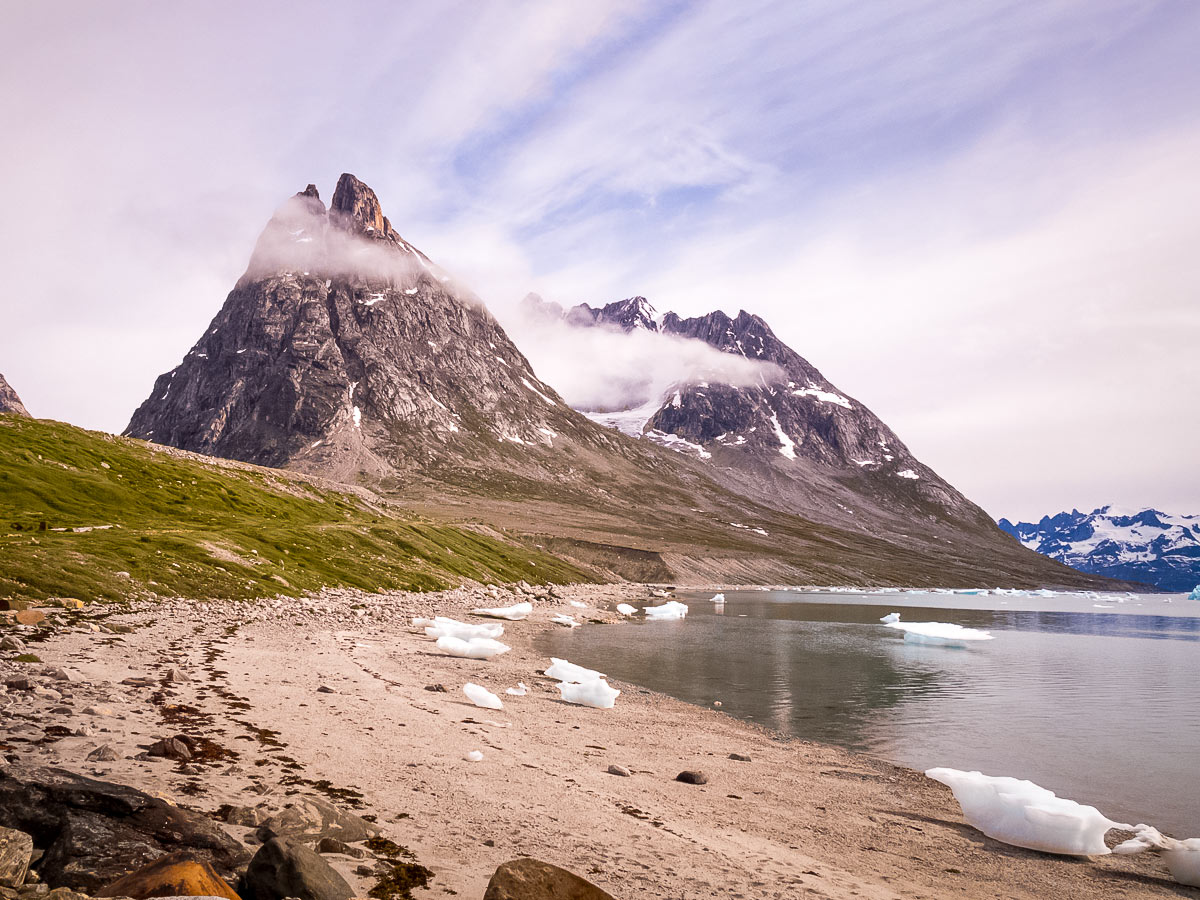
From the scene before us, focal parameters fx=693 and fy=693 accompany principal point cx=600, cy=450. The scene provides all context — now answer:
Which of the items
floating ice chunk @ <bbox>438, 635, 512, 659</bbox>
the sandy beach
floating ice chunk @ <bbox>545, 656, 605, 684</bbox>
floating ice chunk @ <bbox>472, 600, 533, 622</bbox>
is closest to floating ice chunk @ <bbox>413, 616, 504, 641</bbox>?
floating ice chunk @ <bbox>438, 635, 512, 659</bbox>

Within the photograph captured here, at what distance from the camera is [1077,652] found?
66938 mm

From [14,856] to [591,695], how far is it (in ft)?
77.9

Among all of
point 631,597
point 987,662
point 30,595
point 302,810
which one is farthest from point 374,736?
point 631,597

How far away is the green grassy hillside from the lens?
44312 mm

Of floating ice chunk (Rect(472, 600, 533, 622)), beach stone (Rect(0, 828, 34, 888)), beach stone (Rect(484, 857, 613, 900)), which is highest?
beach stone (Rect(0, 828, 34, 888))

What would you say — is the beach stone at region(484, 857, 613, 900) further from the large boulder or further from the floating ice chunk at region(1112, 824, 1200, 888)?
the floating ice chunk at region(1112, 824, 1200, 888)

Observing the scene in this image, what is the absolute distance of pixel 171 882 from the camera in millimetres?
7918

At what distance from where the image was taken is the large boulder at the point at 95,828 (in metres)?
8.45

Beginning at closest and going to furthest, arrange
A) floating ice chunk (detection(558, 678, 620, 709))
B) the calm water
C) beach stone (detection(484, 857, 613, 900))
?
beach stone (detection(484, 857, 613, 900)) < the calm water < floating ice chunk (detection(558, 678, 620, 709))

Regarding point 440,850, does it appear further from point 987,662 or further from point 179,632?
point 987,662

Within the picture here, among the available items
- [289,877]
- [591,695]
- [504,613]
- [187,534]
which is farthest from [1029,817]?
[187,534]

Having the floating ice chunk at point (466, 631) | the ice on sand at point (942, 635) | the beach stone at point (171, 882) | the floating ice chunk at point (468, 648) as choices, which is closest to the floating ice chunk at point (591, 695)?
the floating ice chunk at point (468, 648)

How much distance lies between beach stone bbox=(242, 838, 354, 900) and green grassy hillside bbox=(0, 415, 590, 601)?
110 feet

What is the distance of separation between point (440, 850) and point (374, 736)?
28.4 ft
